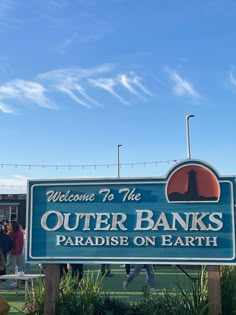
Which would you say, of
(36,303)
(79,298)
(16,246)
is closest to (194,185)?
(79,298)

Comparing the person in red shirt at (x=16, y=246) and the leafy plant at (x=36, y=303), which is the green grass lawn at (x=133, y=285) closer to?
the person in red shirt at (x=16, y=246)

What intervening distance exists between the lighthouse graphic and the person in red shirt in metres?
7.72

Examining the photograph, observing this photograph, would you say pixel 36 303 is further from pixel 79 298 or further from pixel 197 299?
pixel 197 299

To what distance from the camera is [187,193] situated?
18.4 ft

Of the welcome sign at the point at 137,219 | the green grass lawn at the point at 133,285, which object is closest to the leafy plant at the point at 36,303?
the welcome sign at the point at 137,219

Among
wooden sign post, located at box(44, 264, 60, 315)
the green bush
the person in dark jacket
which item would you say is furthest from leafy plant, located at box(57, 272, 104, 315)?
the person in dark jacket

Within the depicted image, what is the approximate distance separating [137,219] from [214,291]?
45.9 inches

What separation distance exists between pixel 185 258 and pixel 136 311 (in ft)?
3.64

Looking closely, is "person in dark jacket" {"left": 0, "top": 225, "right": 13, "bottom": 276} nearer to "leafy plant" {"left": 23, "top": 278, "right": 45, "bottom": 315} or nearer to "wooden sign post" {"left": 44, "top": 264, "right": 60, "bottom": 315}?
"leafy plant" {"left": 23, "top": 278, "right": 45, "bottom": 315}

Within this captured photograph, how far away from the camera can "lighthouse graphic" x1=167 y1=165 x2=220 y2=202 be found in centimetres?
554

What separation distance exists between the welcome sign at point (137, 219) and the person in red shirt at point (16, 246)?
6838 mm

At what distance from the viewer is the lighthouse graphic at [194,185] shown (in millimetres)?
5535

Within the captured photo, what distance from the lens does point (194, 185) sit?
5.59m

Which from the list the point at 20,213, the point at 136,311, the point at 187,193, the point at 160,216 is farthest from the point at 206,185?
the point at 20,213
